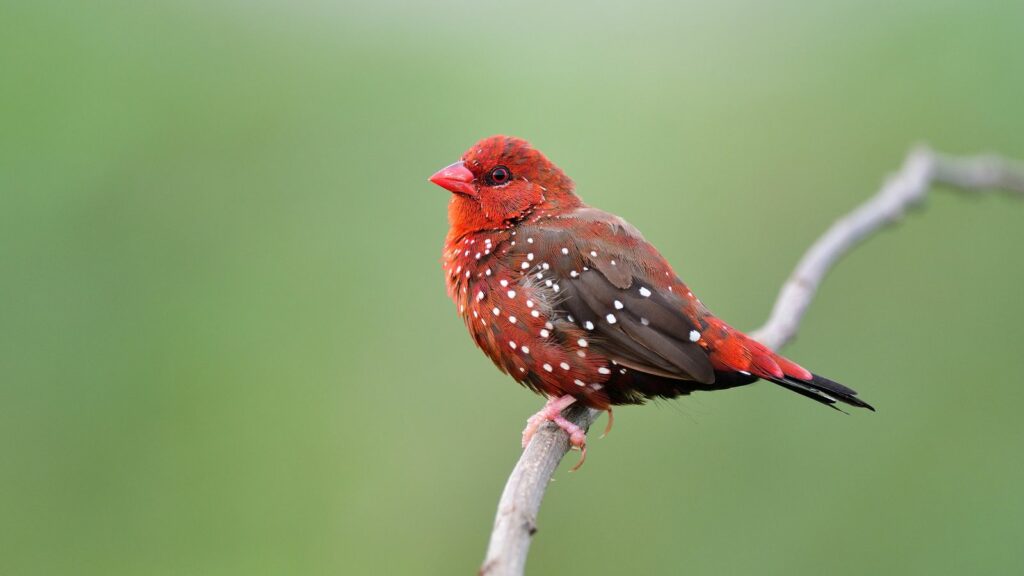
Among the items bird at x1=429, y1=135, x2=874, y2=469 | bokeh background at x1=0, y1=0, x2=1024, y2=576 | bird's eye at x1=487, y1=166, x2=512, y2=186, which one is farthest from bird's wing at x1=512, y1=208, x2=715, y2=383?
bokeh background at x1=0, y1=0, x2=1024, y2=576

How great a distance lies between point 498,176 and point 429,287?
2062mm

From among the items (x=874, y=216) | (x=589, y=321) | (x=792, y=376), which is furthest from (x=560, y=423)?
(x=874, y=216)

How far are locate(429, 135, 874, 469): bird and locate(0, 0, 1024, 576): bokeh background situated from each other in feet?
5.78

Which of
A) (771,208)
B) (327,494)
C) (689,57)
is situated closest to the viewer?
(327,494)

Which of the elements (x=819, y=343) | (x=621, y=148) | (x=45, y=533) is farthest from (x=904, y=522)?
(x=45, y=533)

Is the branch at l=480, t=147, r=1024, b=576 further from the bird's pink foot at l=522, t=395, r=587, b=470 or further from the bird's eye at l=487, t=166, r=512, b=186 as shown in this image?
the bird's eye at l=487, t=166, r=512, b=186

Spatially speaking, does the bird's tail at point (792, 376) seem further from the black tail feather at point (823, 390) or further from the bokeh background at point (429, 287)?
the bokeh background at point (429, 287)

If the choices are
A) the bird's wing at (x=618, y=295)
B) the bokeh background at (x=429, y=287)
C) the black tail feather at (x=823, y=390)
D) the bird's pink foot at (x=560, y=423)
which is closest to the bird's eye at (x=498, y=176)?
the bird's wing at (x=618, y=295)

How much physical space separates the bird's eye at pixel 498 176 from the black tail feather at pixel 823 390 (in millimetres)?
1220

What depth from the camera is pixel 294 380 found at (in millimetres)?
5621

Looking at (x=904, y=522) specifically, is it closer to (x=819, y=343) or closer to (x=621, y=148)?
(x=819, y=343)

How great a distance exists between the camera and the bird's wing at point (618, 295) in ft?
10.1

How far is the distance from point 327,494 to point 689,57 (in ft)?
11.9

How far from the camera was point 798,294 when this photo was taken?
138 inches
